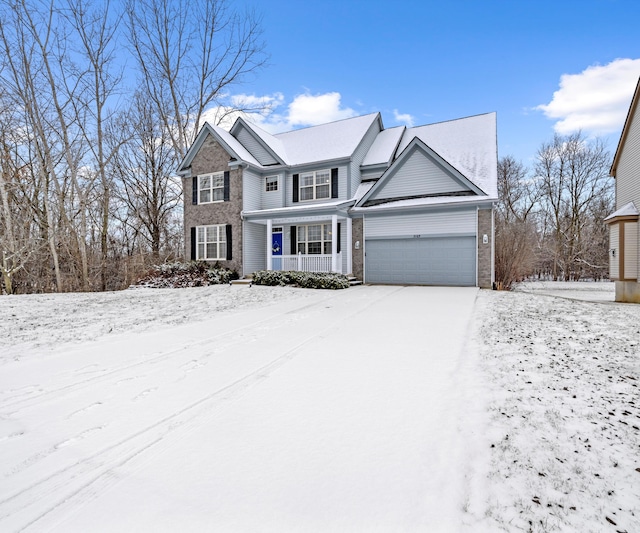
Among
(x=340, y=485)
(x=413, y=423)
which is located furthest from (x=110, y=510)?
(x=413, y=423)

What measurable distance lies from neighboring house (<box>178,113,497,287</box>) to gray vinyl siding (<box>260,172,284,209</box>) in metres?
0.06

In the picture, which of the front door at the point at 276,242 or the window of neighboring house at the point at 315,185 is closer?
the window of neighboring house at the point at 315,185

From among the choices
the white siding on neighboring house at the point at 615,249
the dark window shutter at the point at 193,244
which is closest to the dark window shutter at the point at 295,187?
the dark window shutter at the point at 193,244

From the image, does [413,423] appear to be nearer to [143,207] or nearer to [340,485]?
[340,485]

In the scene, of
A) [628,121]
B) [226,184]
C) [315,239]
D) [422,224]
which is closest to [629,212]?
[628,121]

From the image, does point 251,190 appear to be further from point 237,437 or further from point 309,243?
point 237,437

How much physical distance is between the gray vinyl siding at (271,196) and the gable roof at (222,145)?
3.60 ft

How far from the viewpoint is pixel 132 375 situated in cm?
390

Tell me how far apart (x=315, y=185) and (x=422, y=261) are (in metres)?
6.58

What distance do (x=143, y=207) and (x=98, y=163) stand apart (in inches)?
155

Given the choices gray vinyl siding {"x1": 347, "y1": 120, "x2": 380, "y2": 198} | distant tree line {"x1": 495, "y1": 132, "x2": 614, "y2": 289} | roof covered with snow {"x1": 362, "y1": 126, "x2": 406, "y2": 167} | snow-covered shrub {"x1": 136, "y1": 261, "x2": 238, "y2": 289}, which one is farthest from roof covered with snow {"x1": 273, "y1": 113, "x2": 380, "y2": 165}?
distant tree line {"x1": 495, "y1": 132, "x2": 614, "y2": 289}

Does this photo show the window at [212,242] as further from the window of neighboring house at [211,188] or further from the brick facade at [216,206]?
the window of neighboring house at [211,188]

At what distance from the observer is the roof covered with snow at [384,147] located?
17.2 meters

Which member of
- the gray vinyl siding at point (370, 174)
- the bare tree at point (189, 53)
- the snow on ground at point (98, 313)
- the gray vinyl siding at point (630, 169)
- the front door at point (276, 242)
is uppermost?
the bare tree at point (189, 53)
